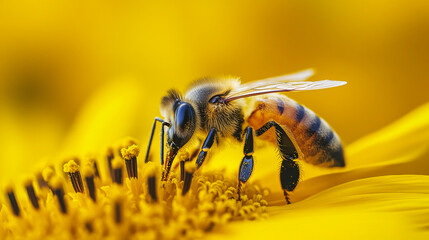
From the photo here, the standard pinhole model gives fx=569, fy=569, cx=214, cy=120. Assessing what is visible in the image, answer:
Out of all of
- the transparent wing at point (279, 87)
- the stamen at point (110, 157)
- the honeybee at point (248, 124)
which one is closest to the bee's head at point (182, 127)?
the honeybee at point (248, 124)

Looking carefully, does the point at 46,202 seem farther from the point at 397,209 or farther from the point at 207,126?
the point at 397,209

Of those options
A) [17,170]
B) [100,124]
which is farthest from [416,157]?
[17,170]

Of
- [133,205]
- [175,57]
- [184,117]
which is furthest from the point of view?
[175,57]

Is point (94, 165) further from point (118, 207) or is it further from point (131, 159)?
point (118, 207)

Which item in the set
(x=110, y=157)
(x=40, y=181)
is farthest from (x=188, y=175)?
(x=40, y=181)

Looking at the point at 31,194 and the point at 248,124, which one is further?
the point at 248,124

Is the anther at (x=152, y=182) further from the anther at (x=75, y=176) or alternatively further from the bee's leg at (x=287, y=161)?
the bee's leg at (x=287, y=161)
